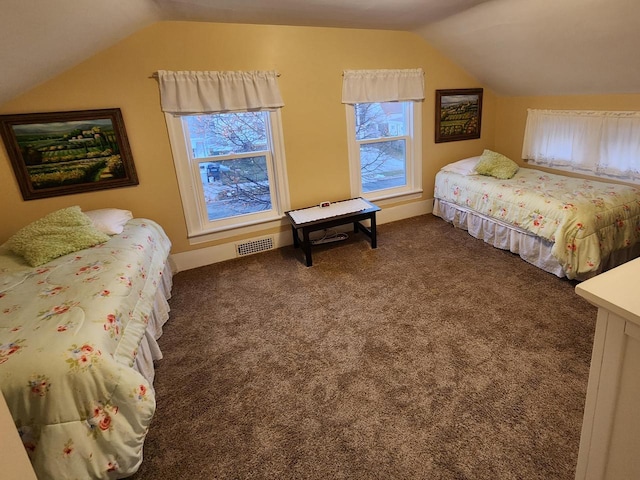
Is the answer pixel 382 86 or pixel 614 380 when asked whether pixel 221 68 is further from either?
pixel 614 380

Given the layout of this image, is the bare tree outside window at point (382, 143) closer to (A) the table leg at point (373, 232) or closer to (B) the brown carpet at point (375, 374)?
(A) the table leg at point (373, 232)

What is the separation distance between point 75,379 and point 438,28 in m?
4.02

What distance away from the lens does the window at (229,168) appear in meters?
3.23

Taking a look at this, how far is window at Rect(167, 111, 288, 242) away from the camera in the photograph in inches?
127

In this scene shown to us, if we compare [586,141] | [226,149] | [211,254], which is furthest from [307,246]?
[586,141]

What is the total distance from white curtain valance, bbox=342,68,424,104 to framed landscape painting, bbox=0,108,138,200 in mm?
2165

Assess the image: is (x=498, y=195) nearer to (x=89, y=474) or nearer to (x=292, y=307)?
(x=292, y=307)

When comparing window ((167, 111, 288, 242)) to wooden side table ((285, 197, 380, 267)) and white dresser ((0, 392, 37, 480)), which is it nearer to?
wooden side table ((285, 197, 380, 267))

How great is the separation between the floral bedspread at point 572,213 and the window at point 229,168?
2.17 metres

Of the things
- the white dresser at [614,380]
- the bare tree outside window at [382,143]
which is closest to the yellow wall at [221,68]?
the bare tree outside window at [382,143]

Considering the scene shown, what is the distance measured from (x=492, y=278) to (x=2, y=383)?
3.04 metres

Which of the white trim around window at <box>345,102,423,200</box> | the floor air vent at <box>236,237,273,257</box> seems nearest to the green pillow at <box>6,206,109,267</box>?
the floor air vent at <box>236,237,273,257</box>

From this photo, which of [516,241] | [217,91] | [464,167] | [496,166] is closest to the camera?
[217,91]

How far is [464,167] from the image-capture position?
4008 millimetres
